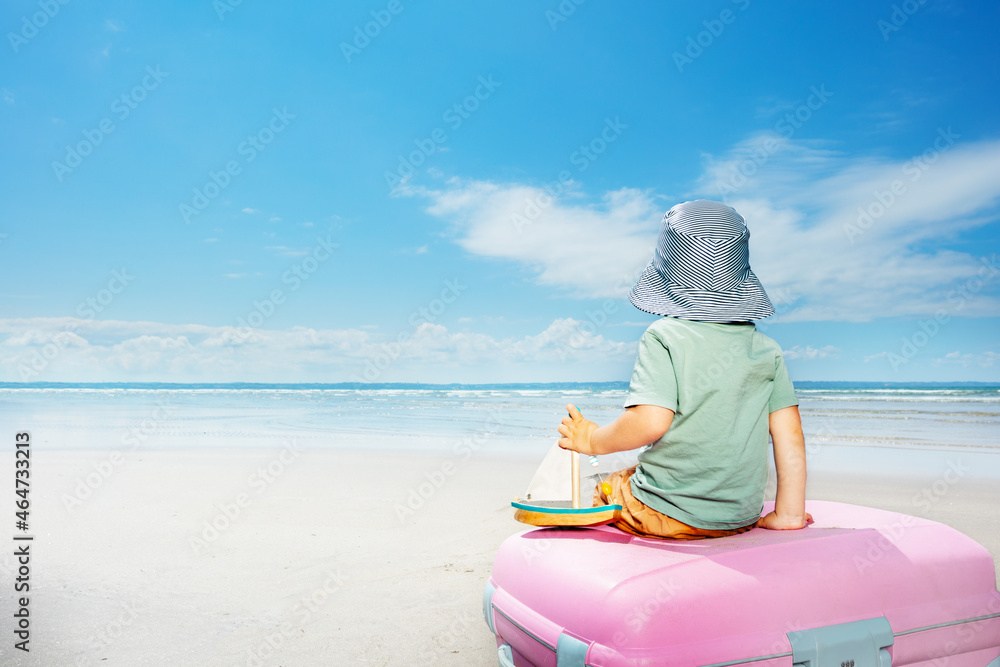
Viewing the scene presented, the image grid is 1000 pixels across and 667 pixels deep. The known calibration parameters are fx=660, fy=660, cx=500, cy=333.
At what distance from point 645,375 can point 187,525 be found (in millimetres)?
A: 4216

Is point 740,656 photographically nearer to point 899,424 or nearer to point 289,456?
point 289,456

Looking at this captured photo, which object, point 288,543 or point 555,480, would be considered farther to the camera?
point 288,543

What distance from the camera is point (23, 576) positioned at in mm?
3836

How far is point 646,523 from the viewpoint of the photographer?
87.4 inches

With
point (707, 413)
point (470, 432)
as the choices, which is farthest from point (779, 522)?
point (470, 432)

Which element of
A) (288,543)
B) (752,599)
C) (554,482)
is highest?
(554,482)

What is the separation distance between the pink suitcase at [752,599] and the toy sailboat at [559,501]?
7cm

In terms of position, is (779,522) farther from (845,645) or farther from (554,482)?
(554,482)

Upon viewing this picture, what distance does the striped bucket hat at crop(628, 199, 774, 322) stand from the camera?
217 cm

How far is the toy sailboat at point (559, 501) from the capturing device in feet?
7.33

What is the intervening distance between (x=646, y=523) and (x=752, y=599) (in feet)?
1.41

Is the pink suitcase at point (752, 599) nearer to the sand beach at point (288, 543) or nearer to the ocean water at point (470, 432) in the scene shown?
the sand beach at point (288, 543)

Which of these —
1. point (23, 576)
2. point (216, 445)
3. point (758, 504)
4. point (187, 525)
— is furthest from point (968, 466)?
point (216, 445)

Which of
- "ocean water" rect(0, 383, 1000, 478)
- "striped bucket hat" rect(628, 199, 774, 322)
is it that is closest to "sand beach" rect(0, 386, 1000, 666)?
"ocean water" rect(0, 383, 1000, 478)
